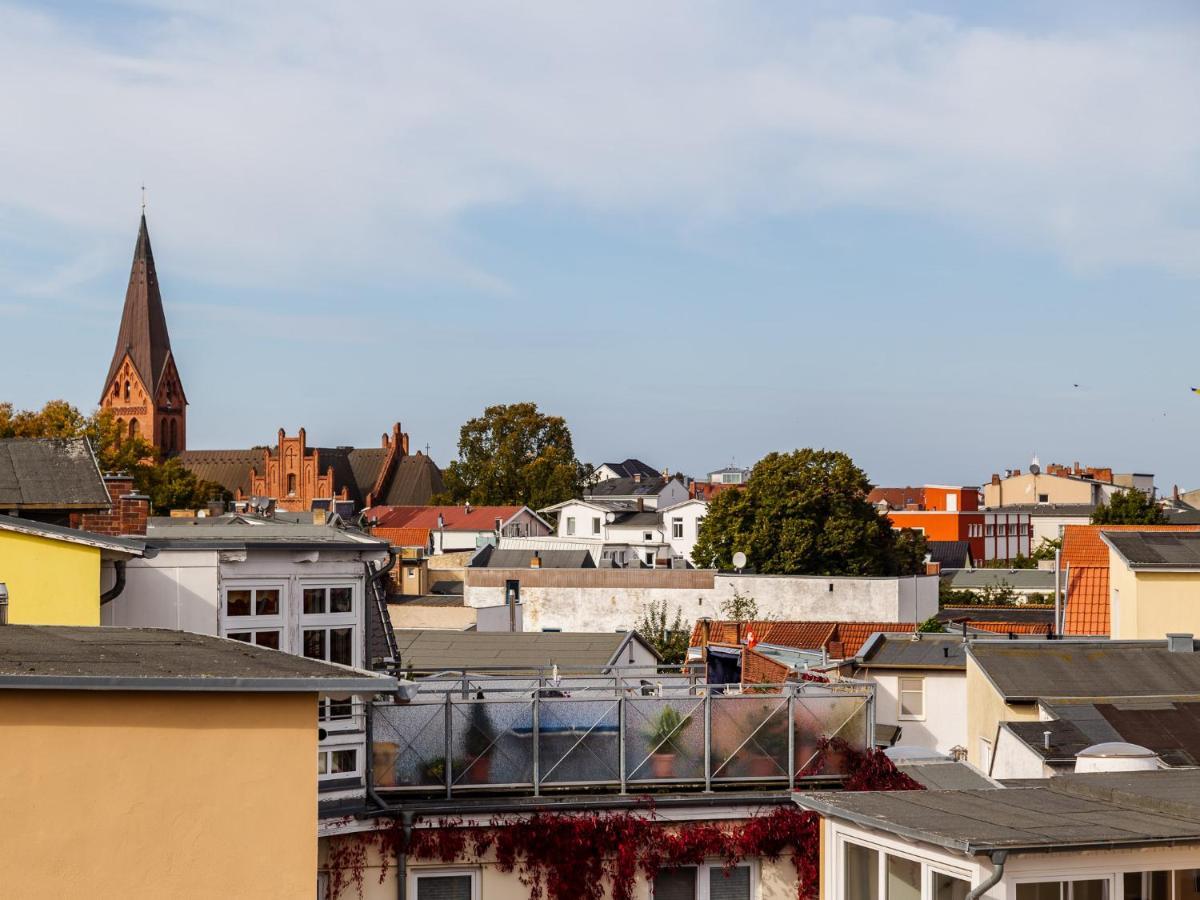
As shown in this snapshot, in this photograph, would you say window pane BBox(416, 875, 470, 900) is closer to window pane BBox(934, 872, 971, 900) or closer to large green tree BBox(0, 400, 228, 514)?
window pane BBox(934, 872, 971, 900)

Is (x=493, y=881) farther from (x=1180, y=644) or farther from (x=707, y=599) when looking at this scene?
(x=707, y=599)

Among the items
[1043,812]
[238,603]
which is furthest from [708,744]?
[238,603]

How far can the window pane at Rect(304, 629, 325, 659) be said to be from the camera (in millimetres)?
12641

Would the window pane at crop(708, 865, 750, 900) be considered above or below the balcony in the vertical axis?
below

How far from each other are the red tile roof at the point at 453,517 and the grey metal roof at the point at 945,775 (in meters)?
93.7

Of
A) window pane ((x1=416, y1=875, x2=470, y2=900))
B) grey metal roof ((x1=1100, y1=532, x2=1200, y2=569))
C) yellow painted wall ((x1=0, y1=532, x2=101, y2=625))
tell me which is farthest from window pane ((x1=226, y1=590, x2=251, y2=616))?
grey metal roof ((x1=1100, y1=532, x2=1200, y2=569))

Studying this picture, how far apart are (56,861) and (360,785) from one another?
4.87 metres

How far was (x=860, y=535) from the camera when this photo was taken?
73188 mm

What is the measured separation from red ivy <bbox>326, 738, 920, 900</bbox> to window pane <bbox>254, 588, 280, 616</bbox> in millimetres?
2172

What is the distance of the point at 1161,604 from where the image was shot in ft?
80.5

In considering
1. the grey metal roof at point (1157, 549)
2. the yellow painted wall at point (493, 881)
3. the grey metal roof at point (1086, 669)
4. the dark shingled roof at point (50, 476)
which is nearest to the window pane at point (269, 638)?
the yellow painted wall at point (493, 881)

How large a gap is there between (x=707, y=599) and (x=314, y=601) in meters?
Answer: 45.6

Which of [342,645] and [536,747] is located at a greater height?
[342,645]

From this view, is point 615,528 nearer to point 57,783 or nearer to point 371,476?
point 371,476
